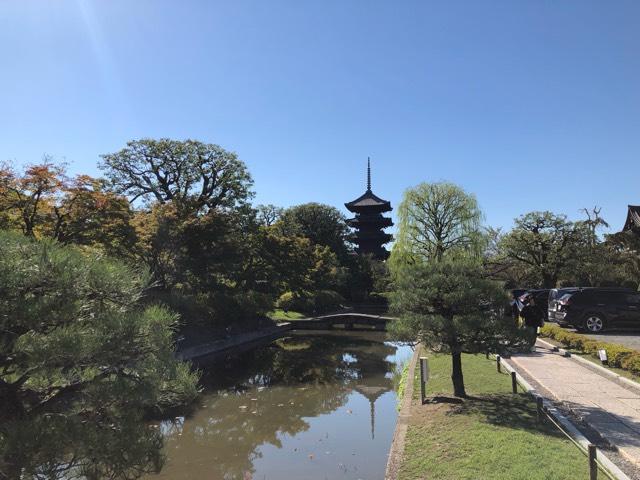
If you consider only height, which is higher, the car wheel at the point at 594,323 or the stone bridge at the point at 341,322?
the car wheel at the point at 594,323

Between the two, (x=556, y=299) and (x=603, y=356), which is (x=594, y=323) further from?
(x=603, y=356)

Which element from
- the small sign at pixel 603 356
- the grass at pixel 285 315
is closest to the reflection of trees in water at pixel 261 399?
the small sign at pixel 603 356

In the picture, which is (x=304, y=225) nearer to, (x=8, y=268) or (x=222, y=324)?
(x=222, y=324)

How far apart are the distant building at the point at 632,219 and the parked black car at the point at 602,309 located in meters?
18.7

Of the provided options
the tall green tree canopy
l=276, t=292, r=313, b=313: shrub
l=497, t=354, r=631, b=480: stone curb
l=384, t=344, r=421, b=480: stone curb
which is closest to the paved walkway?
l=497, t=354, r=631, b=480: stone curb

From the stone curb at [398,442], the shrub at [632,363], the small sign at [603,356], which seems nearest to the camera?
the stone curb at [398,442]

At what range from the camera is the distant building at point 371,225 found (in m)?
58.9

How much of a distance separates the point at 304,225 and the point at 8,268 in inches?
2089

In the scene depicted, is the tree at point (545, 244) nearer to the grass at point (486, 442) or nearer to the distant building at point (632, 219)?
the distant building at point (632, 219)

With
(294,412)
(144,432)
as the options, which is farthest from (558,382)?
(144,432)

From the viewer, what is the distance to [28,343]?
266 cm

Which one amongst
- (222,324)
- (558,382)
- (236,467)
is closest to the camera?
(236,467)

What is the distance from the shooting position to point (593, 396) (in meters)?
8.60

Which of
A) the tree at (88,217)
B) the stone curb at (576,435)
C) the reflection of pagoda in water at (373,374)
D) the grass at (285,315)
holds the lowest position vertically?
the reflection of pagoda in water at (373,374)
